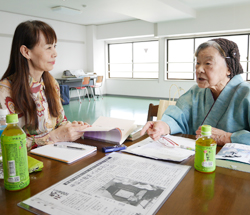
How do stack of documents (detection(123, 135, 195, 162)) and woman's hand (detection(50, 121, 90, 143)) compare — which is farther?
woman's hand (detection(50, 121, 90, 143))

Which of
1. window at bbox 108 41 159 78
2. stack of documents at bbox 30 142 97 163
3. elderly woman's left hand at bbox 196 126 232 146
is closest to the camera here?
stack of documents at bbox 30 142 97 163

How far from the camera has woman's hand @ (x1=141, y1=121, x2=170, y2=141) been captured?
1258mm

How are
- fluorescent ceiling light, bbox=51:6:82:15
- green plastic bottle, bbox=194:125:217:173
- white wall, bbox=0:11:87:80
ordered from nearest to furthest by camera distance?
green plastic bottle, bbox=194:125:217:173
fluorescent ceiling light, bbox=51:6:82:15
white wall, bbox=0:11:87:80

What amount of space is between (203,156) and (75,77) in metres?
8.09

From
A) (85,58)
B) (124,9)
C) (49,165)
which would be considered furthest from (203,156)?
(85,58)

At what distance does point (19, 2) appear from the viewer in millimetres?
6055

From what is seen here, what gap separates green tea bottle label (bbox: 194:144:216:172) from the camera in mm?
841

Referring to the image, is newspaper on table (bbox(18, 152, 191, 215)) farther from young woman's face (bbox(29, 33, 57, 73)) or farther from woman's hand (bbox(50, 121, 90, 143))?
young woman's face (bbox(29, 33, 57, 73))

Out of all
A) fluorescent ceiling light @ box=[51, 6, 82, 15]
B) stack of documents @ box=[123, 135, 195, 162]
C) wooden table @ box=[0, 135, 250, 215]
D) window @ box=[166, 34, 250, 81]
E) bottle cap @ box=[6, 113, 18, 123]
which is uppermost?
fluorescent ceiling light @ box=[51, 6, 82, 15]

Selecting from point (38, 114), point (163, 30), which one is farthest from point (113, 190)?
point (163, 30)

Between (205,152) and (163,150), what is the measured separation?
0.29 metres

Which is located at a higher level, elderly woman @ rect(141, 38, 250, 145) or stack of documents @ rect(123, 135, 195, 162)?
elderly woman @ rect(141, 38, 250, 145)

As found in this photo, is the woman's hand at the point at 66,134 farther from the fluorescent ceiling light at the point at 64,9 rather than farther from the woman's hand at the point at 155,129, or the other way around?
the fluorescent ceiling light at the point at 64,9

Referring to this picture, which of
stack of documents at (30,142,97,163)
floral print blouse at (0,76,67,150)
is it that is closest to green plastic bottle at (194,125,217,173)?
stack of documents at (30,142,97,163)
